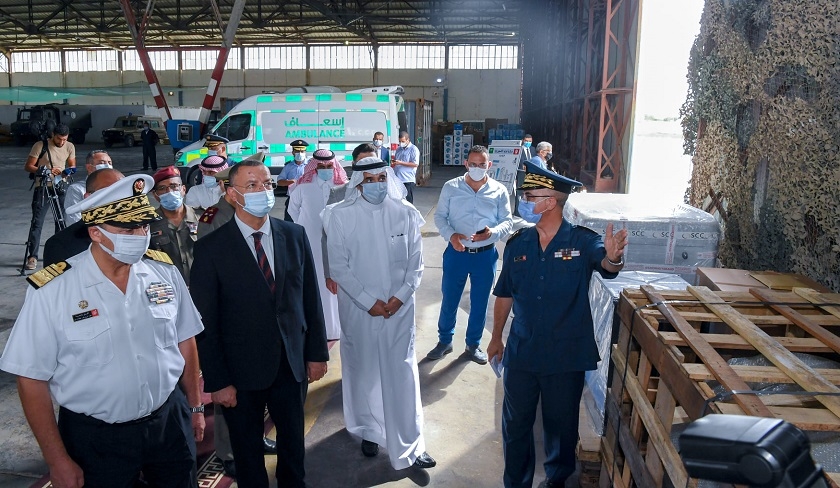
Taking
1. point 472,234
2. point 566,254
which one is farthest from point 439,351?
point 566,254

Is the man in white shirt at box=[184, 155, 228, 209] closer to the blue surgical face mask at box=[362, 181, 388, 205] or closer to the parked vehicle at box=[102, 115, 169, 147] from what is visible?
the blue surgical face mask at box=[362, 181, 388, 205]

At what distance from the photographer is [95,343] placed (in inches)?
85.0

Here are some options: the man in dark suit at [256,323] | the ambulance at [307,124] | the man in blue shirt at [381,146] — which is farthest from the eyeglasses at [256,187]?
the ambulance at [307,124]

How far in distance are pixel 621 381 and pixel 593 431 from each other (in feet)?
3.24

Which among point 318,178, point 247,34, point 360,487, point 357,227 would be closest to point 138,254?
point 357,227

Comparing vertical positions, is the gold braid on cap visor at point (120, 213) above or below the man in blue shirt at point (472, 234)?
above

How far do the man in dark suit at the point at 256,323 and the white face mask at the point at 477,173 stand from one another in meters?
2.38

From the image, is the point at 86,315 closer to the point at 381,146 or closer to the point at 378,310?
the point at 378,310

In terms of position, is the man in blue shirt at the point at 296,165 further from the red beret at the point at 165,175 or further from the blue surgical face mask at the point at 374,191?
the blue surgical face mask at the point at 374,191

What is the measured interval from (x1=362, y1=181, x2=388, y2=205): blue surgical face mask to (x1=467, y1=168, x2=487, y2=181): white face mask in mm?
1507

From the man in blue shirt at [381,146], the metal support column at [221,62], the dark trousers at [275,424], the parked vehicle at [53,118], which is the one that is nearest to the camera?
the dark trousers at [275,424]

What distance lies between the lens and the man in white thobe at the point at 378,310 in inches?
145

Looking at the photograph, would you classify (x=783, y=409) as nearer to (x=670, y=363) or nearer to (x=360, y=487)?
(x=670, y=363)

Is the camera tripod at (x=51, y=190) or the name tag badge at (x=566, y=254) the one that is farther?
the camera tripod at (x=51, y=190)
